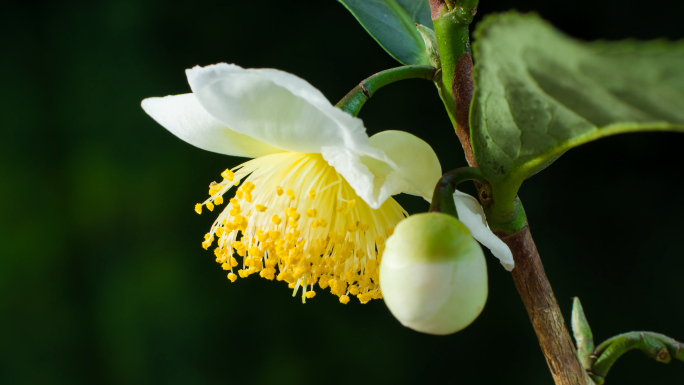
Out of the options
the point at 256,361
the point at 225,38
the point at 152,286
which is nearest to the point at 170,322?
the point at 152,286

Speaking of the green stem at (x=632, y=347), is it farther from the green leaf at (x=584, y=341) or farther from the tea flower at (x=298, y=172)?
the tea flower at (x=298, y=172)

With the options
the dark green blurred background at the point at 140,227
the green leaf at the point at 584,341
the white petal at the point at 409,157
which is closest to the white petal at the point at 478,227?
the white petal at the point at 409,157

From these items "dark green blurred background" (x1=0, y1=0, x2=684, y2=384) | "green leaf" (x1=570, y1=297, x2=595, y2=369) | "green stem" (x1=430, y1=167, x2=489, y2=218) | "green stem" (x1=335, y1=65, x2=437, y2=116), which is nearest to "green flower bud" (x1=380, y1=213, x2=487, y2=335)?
"green stem" (x1=430, y1=167, x2=489, y2=218)

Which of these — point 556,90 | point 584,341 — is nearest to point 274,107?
point 556,90

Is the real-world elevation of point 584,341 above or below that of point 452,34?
below

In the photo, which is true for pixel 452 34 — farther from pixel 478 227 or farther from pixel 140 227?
pixel 140 227

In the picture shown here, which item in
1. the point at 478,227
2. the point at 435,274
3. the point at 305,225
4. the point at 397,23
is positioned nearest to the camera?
the point at 435,274

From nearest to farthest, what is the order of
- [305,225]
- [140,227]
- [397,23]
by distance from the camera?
[305,225] < [397,23] < [140,227]
